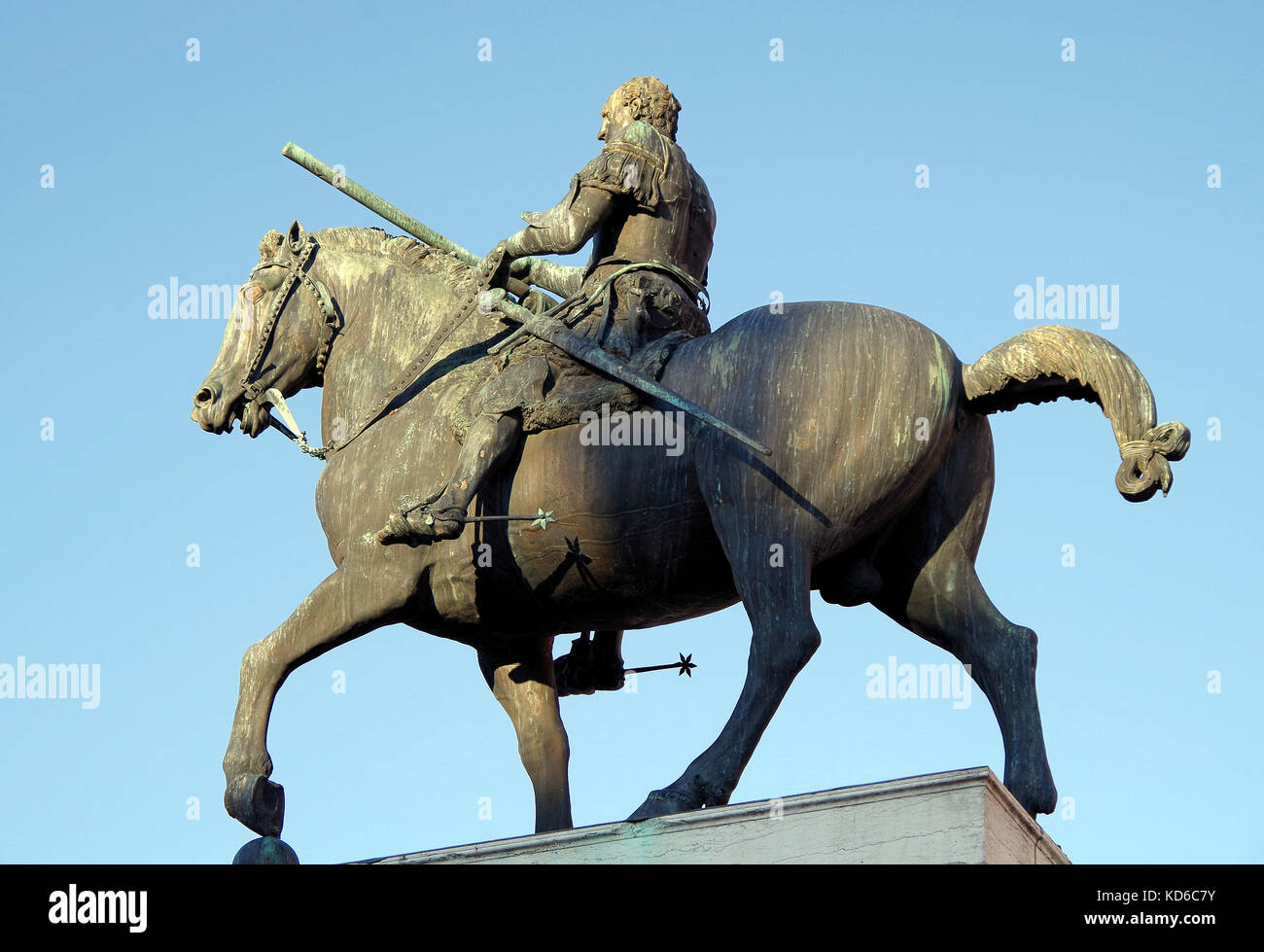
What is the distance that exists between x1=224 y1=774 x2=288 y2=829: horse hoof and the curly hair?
16.5 feet

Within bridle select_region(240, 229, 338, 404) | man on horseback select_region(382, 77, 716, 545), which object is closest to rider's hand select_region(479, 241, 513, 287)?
man on horseback select_region(382, 77, 716, 545)

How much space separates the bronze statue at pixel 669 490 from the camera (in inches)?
547

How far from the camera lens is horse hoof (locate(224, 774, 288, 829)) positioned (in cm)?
1478

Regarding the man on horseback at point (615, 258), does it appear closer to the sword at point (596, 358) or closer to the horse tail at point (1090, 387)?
the sword at point (596, 358)

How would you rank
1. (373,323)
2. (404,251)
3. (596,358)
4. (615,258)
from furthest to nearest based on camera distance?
(404,251) → (373,323) → (615,258) → (596,358)

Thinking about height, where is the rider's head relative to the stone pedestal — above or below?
above

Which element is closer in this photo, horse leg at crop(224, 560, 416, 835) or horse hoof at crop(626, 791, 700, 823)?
horse hoof at crop(626, 791, 700, 823)

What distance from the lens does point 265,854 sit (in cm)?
1423

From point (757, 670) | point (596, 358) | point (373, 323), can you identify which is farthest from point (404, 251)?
point (757, 670)

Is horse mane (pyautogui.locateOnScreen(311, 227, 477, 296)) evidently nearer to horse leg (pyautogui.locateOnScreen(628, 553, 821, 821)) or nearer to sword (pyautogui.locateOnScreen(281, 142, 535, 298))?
sword (pyautogui.locateOnScreen(281, 142, 535, 298))

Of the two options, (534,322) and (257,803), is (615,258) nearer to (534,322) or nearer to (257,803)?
(534,322)

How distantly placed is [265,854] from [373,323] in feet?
13.4

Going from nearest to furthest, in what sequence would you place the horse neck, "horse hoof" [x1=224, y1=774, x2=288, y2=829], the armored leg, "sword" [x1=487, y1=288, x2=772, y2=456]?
1. "sword" [x1=487, y1=288, x2=772, y2=456]
2. the armored leg
3. "horse hoof" [x1=224, y1=774, x2=288, y2=829]
4. the horse neck
